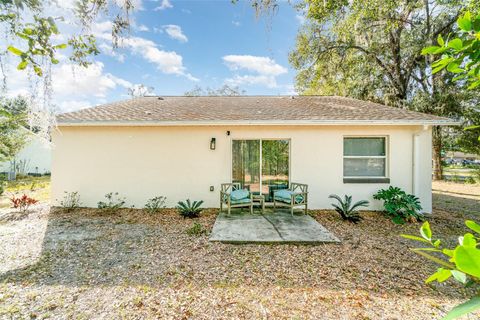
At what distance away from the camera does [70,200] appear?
791 cm

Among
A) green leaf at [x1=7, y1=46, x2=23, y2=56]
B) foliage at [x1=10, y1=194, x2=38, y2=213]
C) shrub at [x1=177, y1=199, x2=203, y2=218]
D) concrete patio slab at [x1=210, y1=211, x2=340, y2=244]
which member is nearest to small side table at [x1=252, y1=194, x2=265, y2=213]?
concrete patio slab at [x1=210, y1=211, x2=340, y2=244]

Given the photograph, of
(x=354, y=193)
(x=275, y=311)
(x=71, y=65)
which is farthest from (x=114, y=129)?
(x=354, y=193)

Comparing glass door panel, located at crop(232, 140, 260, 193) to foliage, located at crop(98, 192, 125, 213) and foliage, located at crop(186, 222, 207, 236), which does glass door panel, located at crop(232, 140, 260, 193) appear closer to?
foliage, located at crop(186, 222, 207, 236)

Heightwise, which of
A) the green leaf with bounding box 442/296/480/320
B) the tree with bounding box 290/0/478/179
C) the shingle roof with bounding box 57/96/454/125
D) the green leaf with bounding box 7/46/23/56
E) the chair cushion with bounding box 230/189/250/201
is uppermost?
the tree with bounding box 290/0/478/179

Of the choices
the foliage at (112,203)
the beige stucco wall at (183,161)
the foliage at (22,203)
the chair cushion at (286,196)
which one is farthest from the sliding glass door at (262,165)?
the foliage at (22,203)

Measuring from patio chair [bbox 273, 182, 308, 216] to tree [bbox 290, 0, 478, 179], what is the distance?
23.1ft

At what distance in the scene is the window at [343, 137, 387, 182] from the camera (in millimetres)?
7848

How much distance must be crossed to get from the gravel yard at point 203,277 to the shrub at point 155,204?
5.38 ft

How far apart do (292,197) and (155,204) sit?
14.3 feet

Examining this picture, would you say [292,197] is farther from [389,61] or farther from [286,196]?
[389,61]

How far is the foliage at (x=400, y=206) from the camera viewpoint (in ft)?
22.1

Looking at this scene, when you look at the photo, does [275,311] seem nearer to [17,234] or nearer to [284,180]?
[284,180]

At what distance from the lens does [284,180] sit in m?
8.03

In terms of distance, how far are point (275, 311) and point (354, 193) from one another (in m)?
5.81
